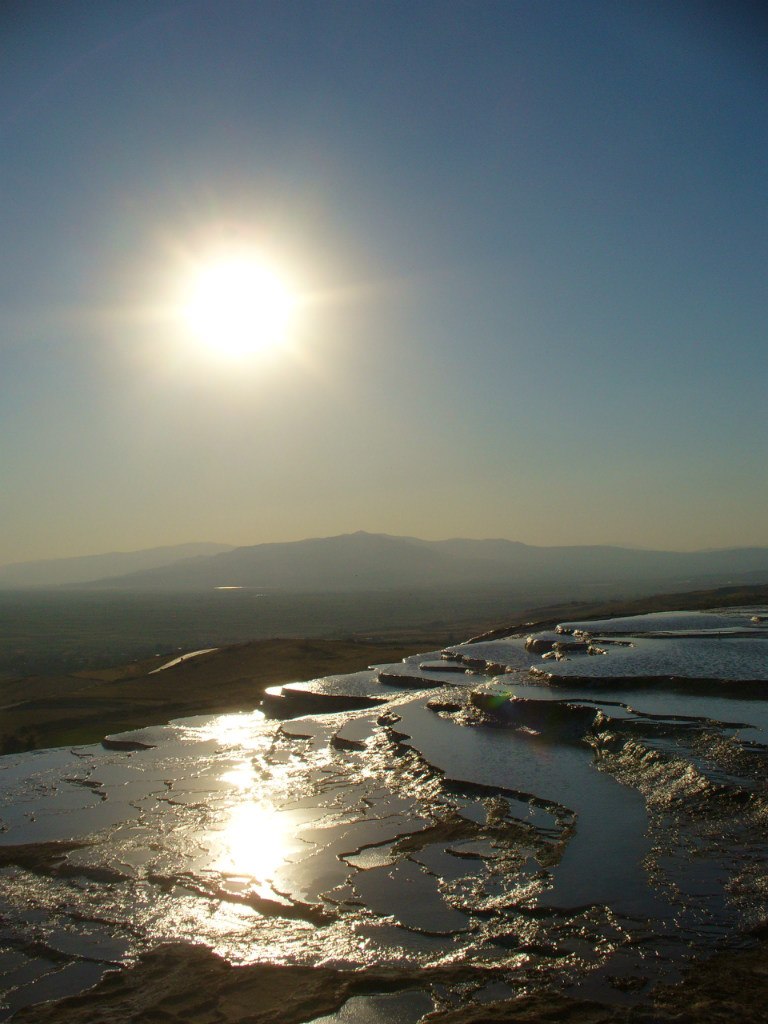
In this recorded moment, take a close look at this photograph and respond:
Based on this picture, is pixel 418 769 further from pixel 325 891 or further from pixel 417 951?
pixel 417 951

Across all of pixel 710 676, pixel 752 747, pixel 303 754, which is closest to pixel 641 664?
pixel 710 676

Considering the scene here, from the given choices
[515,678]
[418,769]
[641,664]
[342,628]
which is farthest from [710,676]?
[342,628]

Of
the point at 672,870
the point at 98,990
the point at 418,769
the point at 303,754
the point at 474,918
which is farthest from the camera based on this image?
the point at 303,754

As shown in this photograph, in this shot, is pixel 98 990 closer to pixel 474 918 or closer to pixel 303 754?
pixel 474 918

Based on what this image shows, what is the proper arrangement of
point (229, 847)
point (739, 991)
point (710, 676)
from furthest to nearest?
point (710, 676)
point (229, 847)
point (739, 991)

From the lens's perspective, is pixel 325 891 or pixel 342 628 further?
pixel 342 628

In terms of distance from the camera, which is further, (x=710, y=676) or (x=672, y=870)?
(x=710, y=676)
